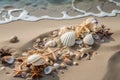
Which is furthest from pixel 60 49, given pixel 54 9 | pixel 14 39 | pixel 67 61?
pixel 54 9

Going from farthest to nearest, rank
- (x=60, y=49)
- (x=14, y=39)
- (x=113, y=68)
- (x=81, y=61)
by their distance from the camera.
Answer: (x=14, y=39) → (x=60, y=49) → (x=81, y=61) → (x=113, y=68)

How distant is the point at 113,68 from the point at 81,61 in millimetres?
449

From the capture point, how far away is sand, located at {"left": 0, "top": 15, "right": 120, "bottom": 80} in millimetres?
3551

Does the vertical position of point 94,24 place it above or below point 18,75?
above

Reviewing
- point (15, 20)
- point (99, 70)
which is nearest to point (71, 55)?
point (99, 70)

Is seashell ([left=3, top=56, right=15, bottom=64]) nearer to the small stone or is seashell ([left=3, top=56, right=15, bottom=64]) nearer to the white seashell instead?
the small stone

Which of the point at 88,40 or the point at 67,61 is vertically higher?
the point at 88,40

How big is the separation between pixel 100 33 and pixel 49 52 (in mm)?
950

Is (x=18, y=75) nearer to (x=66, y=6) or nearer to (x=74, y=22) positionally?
(x=74, y=22)

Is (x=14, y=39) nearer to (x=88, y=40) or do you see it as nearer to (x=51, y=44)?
(x=51, y=44)

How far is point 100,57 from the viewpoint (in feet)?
12.6

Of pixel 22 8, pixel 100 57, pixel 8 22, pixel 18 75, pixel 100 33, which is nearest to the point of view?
pixel 18 75

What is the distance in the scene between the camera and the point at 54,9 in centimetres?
570

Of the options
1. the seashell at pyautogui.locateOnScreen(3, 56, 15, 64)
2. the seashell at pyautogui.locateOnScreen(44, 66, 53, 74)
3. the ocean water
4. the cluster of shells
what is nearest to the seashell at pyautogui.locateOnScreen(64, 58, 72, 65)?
the cluster of shells
